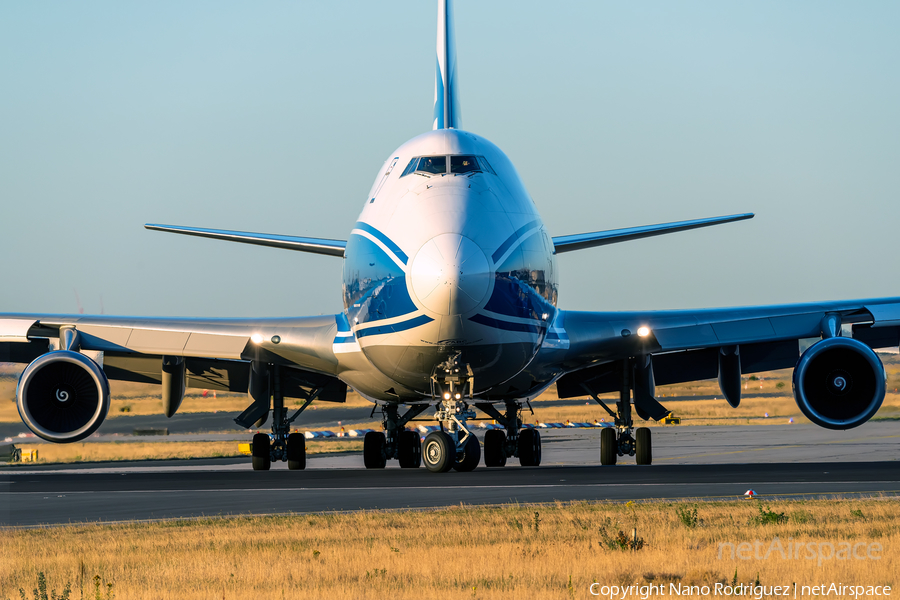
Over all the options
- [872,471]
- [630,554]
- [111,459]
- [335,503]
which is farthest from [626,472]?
[111,459]

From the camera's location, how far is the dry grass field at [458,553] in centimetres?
859

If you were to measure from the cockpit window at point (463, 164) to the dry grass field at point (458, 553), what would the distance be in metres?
7.46

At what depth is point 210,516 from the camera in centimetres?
1342

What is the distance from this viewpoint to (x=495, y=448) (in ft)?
82.6

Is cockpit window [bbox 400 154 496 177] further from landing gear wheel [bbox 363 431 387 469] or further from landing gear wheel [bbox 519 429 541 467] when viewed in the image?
landing gear wheel [bbox 519 429 541 467]

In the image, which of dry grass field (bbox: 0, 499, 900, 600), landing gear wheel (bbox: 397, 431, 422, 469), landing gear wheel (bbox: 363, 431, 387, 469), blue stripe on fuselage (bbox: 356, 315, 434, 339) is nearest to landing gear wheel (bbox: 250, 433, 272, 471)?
landing gear wheel (bbox: 363, 431, 387, 469)

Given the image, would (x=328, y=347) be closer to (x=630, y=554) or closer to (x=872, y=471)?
(x=872, y=471)

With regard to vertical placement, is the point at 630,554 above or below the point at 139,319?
below

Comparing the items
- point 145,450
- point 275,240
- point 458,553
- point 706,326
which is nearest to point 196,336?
point 275,240

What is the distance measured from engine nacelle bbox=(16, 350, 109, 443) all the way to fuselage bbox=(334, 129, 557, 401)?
4.73 meters

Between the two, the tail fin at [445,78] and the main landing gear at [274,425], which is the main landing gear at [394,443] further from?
the tail fin at [445,78]

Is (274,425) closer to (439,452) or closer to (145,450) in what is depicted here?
(439,452)

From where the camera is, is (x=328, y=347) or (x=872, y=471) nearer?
(x=872, y=471)

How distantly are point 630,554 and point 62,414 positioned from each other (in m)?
14.7
